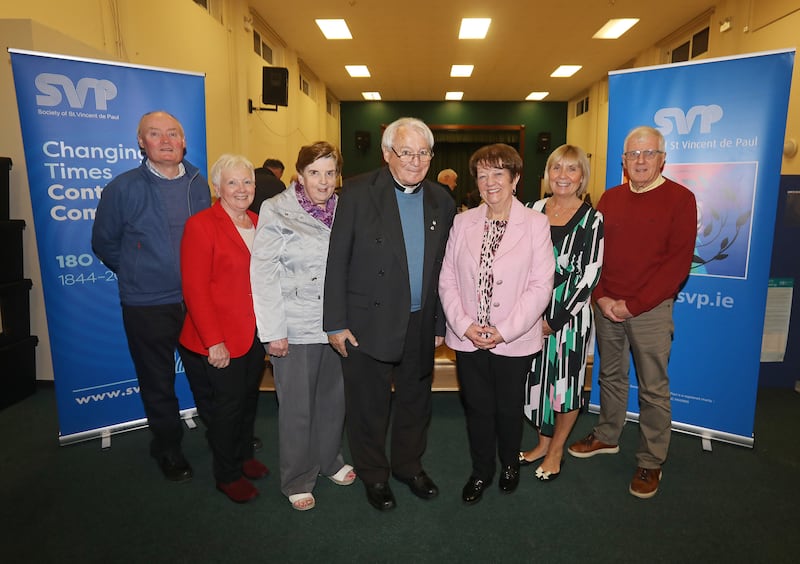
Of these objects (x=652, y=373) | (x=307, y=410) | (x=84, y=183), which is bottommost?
(x=307, y=410)

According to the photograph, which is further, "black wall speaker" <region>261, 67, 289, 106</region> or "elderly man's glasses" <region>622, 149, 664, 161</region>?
"black wall speaker" <region>261, 67, 289, 106</region>

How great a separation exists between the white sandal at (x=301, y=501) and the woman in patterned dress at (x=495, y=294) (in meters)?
0.75

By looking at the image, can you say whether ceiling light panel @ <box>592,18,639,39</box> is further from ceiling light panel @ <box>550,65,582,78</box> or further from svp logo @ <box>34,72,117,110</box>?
svp logo @ <box>34,72,117,110</box>

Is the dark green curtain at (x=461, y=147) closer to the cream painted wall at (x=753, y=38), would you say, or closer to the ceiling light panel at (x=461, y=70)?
the ceiling light panel at (x=461, y=70)

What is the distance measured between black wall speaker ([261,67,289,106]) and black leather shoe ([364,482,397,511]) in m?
6.17

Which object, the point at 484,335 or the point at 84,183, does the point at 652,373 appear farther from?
the point at 84,183

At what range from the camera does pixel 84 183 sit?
275 centimetres

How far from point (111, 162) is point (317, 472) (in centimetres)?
212

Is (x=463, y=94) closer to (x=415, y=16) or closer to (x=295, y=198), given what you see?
(x=415, y=16)

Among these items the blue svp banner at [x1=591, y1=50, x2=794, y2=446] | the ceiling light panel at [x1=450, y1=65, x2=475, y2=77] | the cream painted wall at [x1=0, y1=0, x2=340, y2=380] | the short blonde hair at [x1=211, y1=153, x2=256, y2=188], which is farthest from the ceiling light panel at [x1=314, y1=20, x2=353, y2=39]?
the short blonde hair at [x1=211, y1=153, x2=256, y2=188]

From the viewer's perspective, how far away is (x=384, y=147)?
Answer: 2.12 m

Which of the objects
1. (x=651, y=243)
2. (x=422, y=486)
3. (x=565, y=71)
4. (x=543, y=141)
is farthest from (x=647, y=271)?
(x=543, y=141)

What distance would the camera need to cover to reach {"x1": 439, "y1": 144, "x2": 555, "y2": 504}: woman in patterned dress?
209 cm

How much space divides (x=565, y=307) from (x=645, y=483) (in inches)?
40.0
